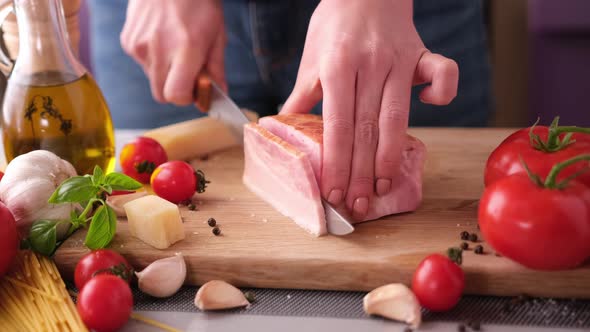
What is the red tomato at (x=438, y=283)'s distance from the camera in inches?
53.4

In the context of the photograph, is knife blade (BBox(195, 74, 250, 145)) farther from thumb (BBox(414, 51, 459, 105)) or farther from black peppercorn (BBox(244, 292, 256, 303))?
black peppercorn (BBox(244, 292, 256, 303))

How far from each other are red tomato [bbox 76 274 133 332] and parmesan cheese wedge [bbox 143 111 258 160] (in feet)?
2.84

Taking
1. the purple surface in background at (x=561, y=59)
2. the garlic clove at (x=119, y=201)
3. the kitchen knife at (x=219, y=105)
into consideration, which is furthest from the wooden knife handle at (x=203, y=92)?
the purple surface in background at (x=561, y=59)

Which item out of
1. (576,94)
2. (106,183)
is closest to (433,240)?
(106,183)

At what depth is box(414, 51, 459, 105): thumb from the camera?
1604mm

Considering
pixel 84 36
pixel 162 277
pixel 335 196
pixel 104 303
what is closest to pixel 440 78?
pixel 335 196

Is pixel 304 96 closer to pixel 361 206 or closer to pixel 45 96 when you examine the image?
pixel 361 206

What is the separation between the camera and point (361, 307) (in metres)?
1.44

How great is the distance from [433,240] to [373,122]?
302 mm

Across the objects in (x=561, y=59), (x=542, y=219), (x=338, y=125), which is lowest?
(x=561, y=59)

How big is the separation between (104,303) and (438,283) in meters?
0.63

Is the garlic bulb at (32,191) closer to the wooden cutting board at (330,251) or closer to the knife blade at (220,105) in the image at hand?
the wooden cutting board at (330,251)

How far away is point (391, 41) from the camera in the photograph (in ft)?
5.48

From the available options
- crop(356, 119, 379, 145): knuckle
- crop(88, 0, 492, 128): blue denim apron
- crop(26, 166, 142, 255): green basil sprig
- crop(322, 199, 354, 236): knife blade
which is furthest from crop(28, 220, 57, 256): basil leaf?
crop(88, 0, 492, 128): blue denim apron
